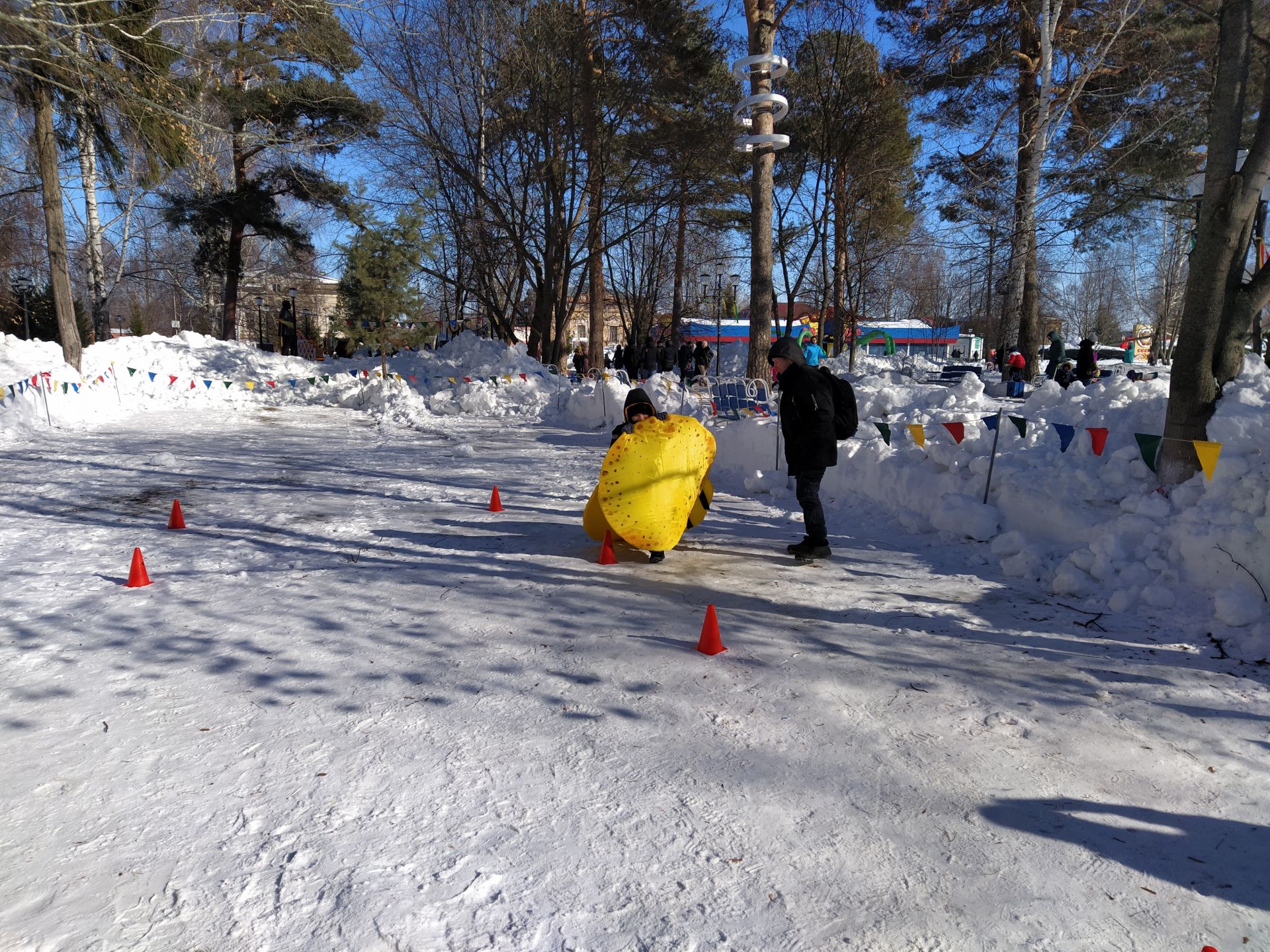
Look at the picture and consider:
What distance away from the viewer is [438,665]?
416cm

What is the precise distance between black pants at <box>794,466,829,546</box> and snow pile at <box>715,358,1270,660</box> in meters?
1.23

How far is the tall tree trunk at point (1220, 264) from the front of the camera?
537cm

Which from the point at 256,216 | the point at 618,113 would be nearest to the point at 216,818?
the point at 618,113

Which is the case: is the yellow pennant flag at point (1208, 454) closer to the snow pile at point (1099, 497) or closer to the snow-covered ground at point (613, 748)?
the snow pile at point (1099, 497)

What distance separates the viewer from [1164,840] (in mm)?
2725

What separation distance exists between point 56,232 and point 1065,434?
1980 cm

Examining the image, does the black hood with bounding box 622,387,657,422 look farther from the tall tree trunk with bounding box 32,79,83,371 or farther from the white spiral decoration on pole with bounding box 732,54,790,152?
the tall tree trunk with bounding box 32,79,83,371

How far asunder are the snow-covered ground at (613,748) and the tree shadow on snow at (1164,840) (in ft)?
0.04

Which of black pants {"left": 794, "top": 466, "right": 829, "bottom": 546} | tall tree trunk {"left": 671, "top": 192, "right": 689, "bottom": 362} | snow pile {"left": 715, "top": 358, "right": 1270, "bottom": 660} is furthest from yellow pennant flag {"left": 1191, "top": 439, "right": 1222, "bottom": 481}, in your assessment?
tall tree trunk {"left": 671, "top": 192, "right": 689, "bottom": 362}

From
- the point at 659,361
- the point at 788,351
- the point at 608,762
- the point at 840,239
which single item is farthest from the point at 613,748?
the point at 840,239

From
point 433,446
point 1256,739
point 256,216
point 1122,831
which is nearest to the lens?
point 1122,831

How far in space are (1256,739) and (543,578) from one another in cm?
416

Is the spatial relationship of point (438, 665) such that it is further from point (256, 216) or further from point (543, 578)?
point (256, 216)

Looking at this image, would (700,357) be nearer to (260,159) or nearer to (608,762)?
(260,159)
